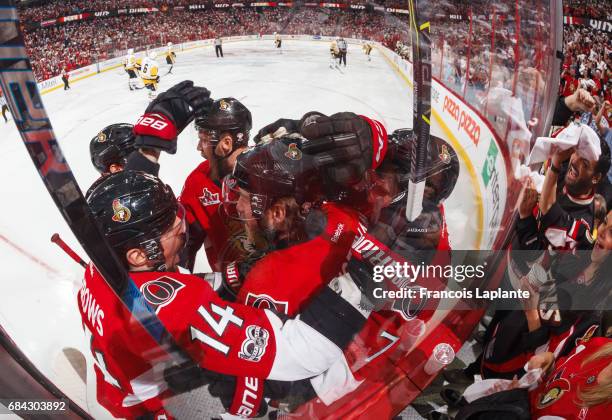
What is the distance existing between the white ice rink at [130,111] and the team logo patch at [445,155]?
78 mm

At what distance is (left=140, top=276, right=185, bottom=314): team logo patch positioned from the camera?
523 mm

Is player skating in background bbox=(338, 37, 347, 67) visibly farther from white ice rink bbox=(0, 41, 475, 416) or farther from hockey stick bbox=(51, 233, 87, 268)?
hockey stick bbox=(51, 233, 87, 268)

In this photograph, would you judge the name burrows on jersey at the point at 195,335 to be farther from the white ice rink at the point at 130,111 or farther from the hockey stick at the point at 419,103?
the hockey stick at the point at 419,103

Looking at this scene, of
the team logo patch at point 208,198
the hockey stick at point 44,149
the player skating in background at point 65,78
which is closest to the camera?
the hockey stick at point 44,149

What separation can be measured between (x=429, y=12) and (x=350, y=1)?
0.38ft

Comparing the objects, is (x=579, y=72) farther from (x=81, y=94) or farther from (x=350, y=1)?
(x=81, y=94)

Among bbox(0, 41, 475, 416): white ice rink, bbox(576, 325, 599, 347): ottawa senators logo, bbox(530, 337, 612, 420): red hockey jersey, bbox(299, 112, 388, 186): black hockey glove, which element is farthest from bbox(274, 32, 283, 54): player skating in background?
bbox(576, 325, 599, 347): ottawa senators logo

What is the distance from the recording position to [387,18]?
0.57m

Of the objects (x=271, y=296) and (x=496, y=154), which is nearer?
(x=271, y=296)

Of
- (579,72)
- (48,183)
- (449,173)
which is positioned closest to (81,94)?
(48,183)

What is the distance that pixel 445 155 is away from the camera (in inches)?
25.0

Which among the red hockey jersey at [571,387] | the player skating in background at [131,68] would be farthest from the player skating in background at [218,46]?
the red hockey jersey at [571,387]

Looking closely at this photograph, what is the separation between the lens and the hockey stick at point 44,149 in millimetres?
305

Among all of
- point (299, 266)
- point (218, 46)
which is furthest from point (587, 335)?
point (218, 46)
